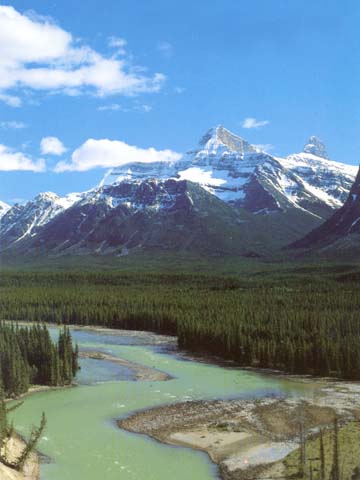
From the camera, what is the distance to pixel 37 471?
178ft

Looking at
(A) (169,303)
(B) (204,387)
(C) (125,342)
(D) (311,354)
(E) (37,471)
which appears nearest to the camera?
(E) (37,471)

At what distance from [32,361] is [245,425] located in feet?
125

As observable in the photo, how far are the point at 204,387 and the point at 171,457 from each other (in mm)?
32092

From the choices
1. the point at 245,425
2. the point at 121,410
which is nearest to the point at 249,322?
the point at 121,410

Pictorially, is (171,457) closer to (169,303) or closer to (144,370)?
(144,370)

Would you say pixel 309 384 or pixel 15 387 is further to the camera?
pixel 309 384

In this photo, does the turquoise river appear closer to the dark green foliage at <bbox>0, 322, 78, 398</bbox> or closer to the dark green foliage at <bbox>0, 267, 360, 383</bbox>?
the dark green foliage at <bbox>0, 322, 78, 398</bbox>

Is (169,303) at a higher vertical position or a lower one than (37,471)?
higher

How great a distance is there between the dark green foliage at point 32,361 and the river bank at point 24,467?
20061 mm

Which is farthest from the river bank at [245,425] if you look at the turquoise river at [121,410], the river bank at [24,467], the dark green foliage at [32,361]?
the dark green foliage at [32,361]

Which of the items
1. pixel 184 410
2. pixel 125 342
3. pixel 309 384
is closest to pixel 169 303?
pixel 125 342

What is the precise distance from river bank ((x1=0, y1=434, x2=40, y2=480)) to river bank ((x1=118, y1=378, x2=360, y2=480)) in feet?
41.5

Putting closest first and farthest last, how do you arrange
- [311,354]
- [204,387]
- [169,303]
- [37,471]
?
[37,471]
[204,387]
[311,354]
[169,303]

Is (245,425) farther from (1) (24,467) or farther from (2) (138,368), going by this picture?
(2) (138,368)
